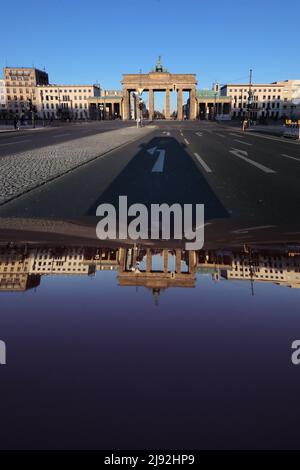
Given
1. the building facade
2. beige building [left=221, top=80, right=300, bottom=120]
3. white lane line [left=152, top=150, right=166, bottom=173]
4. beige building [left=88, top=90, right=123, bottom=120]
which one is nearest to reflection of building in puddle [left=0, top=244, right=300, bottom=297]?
white lane line [left=152, top=150, right=166, bottom=173]

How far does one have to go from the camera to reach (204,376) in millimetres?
2369

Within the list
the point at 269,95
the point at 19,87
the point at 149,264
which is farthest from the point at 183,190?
the point at 269,95

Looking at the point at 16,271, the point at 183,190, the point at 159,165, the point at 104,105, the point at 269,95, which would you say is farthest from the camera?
the point at 269,95

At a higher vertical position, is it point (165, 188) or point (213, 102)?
point (213, 102)

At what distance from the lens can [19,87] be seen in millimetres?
160000

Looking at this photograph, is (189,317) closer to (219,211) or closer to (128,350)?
(128,350)

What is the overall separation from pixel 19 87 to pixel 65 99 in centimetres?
1998

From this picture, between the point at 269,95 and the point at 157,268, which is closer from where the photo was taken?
the point at 157,268

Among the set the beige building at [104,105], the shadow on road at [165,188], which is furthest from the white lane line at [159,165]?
the beige building at [104,105]

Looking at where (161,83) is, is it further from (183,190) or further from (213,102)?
(183,190)

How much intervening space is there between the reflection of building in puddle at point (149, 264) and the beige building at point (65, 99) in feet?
559

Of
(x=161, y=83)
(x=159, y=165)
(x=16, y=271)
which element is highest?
(x=161, y=83)

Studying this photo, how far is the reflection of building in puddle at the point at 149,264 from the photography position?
161 inches

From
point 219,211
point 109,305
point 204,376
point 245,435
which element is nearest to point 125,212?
point 219,211
